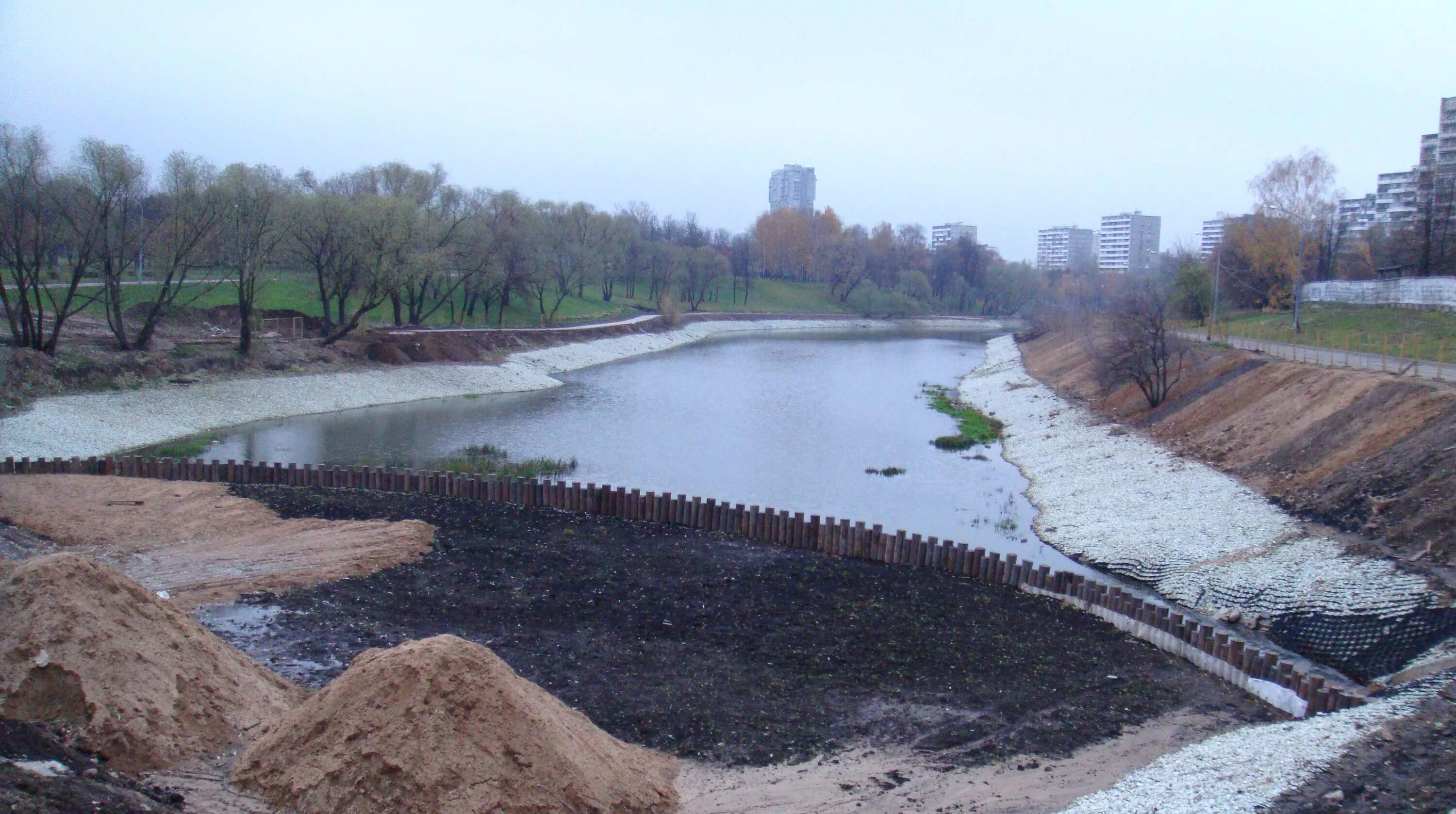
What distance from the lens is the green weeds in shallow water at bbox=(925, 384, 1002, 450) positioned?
3725 cm

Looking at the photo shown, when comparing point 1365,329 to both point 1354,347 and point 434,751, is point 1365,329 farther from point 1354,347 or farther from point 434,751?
point 434,751

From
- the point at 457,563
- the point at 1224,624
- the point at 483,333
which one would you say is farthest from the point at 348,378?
the point at 1224,624

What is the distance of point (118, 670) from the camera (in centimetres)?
877

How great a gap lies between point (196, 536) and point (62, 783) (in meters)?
11.5

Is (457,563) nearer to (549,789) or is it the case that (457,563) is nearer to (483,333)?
(549,789)

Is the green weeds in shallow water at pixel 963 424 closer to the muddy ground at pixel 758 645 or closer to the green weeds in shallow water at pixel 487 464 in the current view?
the green weeds in shallow water at pixel 487 464

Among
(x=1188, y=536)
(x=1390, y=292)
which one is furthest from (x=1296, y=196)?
(x=1188, y=536)

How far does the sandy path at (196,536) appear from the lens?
1462 cm

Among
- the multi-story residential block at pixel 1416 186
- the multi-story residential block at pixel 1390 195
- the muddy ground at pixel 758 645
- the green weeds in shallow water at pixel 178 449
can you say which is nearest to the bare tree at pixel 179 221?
the green weeds in shallow water at pixel 178 449

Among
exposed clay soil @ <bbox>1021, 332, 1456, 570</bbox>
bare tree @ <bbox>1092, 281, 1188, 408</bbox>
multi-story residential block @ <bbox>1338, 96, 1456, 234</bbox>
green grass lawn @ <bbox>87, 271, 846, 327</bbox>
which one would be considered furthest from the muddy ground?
multi-story residential block @ <bbox>1338, 96, 1456, 234</bbox>

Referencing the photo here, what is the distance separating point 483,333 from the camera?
60344 mm

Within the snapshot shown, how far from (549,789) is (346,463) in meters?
23.4

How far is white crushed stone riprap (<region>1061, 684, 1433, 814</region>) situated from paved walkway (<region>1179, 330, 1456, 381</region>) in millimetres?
19684

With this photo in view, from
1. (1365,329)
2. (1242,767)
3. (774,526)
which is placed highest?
(1365,329)
